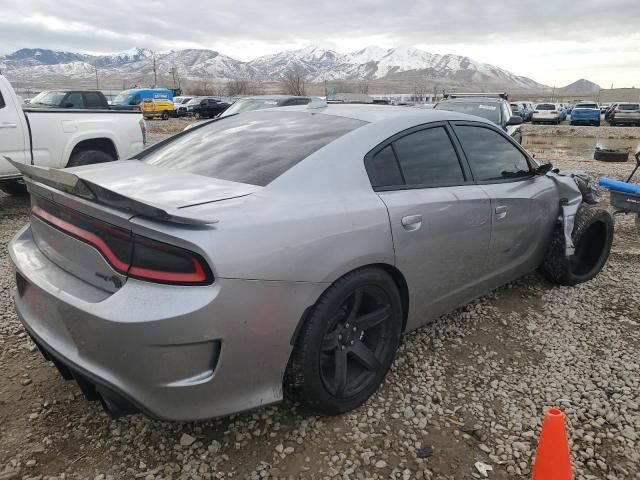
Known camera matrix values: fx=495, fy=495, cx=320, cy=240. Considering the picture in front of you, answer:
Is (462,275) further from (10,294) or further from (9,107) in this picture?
(9,107)

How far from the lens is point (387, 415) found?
2582 mm

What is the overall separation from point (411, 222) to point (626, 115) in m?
30.9

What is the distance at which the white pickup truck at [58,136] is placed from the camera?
250 inches

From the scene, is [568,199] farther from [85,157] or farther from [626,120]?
[626,120]

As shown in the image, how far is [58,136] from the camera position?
6.73m

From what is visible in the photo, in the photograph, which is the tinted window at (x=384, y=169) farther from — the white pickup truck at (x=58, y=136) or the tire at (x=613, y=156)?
the tire at (x=613, y=156)

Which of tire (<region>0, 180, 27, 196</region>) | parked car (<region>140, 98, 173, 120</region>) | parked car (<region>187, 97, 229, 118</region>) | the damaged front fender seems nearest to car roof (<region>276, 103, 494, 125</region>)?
the damaged front fender

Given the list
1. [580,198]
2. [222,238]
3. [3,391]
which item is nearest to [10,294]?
[3,391]

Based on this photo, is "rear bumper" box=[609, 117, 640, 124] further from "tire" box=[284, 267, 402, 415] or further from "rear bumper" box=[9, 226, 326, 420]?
"rear bumper" box=[9, 226, 326, 420]

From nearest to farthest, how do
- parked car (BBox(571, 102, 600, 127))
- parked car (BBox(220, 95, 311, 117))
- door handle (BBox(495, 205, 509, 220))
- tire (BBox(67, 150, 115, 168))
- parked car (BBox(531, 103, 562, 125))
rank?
door handle (BBox(495, 205, 509, 220)) → tire (BBox(67, 150, 115, 168)) → parked car (BBox(220, 95, 311, 117)) → parked car (BBox(571, 102, 600, 127)) → parked car (BBox(531, 103, 562, 125))

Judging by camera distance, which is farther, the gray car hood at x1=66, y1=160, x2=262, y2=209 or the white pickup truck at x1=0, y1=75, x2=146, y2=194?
the white pickup truck at x1=0, y1=75, x2=146, y2=194

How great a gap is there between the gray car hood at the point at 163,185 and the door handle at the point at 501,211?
1.77 m

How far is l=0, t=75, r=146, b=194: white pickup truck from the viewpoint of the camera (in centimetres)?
634

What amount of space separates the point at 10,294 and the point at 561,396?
4.00m
